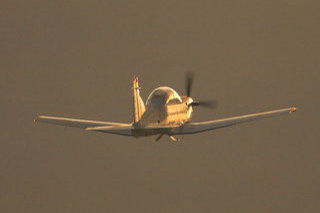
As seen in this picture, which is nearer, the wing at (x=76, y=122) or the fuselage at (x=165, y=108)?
the fuselage at (x=165, y=108)

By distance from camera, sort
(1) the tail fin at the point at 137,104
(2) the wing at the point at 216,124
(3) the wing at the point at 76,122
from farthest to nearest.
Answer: (3) the wing at the point at 76,122 → (2) the wing at the point at 216,124 → (1) the tail fin at the point at 137,104

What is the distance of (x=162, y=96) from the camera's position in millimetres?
63250

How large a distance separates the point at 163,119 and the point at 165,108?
1022mm

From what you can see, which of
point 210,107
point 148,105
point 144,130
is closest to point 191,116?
point 210,107

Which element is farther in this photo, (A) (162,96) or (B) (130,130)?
(A) (162,96)

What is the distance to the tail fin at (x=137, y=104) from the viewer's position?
58125 mm

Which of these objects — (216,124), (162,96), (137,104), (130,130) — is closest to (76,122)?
(162,96)

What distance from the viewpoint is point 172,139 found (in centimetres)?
6278

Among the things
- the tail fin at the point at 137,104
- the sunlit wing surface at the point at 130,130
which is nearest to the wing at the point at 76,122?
the tail fin at the point at 137,104

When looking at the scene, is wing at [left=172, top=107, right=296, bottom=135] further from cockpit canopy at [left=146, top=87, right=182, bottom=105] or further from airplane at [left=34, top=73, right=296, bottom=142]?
cockpit canopy at [left=146, top=87, right=182, bottom=105]

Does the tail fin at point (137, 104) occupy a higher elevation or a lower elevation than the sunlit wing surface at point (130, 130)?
higher

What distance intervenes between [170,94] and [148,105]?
102 inches

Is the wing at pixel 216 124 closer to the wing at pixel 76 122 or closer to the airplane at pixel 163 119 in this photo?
the airplane at pixel 163 119

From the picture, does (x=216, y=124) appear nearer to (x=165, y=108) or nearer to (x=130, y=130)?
(x=165, y=108)
